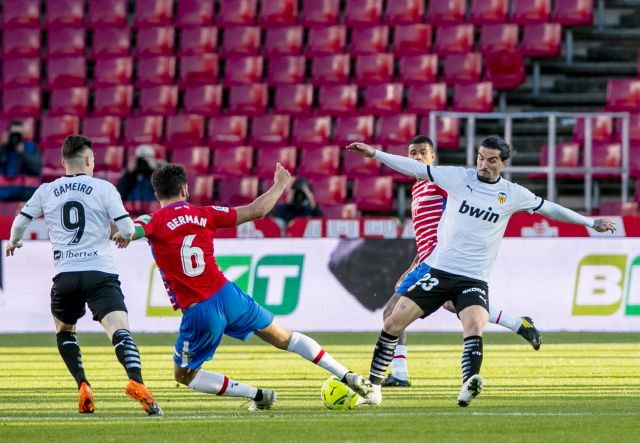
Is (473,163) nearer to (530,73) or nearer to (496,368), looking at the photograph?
(530,73)

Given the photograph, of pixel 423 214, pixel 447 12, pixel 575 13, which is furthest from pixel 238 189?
pixel 423 214

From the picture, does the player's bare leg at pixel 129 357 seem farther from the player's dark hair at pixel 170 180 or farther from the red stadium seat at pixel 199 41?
the red stadium seat at pixel 199 41

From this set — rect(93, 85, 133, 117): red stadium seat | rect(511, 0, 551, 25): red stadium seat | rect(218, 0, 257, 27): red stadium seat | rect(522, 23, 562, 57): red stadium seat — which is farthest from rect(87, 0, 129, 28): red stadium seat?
rect(522, 23, 562, 57): red stadium seat

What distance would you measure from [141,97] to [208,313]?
15888 millimetres

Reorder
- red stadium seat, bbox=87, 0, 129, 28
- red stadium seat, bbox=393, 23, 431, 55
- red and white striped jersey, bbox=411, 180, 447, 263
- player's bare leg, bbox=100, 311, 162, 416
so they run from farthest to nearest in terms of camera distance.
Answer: red stadium seat, bbox=87, 0, 129, 28 < red stadium seat, bbox=393, 23, 431, 55 < red and white striped jersey, bbox=411, 180, 447, 263 < player's bare leg, bbox=100, 311, 162, 416

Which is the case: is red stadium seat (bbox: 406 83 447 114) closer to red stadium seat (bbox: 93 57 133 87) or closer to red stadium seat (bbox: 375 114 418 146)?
red stadium seat (bbox: 375 114 418 146)

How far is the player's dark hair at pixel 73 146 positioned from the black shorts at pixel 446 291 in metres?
2.48

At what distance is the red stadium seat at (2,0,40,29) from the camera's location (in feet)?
84.0

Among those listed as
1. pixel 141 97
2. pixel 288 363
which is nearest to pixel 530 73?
pixel 141 97

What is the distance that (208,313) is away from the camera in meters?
8.93

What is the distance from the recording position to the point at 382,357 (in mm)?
9656

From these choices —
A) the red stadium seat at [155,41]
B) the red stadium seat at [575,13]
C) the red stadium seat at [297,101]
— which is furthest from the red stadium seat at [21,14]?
the red stadium seat at [575,13]

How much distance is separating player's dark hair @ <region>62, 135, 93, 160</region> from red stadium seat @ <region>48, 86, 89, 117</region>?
15215 mm

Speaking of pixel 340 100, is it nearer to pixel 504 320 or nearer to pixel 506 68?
pixel 506 68
